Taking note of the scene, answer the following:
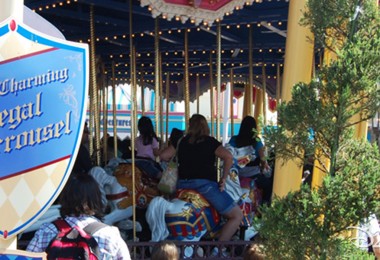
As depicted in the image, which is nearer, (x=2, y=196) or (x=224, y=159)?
(x=2, y=196)

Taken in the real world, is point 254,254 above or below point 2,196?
below

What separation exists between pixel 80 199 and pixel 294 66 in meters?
2.27

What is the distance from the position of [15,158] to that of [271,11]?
6745mm

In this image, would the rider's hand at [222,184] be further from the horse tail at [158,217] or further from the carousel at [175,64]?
the horse tail at [158,217]

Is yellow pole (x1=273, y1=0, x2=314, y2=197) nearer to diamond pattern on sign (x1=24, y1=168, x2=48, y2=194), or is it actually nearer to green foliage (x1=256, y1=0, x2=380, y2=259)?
green foliage (x1=256, y1=0, x2=380, y2=259)

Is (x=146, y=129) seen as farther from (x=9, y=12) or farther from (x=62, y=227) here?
(x=9, y=12)

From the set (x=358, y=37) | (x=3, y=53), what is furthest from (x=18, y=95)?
(x=358, y=37)

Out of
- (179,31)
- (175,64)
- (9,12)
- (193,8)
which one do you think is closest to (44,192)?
(9,12)

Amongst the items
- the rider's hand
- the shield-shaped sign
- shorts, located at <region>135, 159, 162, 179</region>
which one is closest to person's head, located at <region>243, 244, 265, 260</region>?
the shield-shaped sign

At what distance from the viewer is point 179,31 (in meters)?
10.5

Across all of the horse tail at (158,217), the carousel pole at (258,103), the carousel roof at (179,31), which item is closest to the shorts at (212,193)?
the horse tail at (158,217)

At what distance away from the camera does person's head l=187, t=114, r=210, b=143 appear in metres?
6.52

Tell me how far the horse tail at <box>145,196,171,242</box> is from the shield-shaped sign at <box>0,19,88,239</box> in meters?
3.83

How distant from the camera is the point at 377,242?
3.95 m
